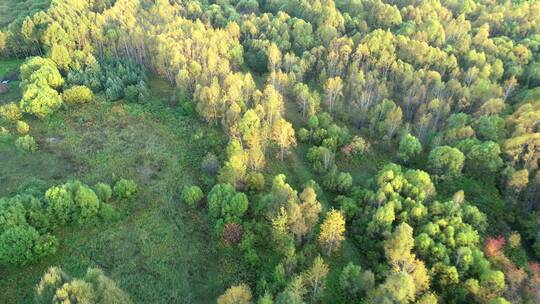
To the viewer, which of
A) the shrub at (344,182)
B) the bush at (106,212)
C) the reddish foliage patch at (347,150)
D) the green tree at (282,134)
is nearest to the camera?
the bush at (106,212)

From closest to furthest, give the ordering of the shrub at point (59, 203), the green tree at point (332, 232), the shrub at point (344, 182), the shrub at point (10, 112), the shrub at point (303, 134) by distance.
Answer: the green tree at point (332, 232), the shrub at point (59, 203), the shrub at point (344, 182), the shrub at point (10, 112), the shrub at point (303, 134)

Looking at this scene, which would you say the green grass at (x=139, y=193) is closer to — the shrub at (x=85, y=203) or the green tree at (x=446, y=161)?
the shrub at (x=85, y=203)

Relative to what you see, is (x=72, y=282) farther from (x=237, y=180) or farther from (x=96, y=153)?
(x=96, y=153)

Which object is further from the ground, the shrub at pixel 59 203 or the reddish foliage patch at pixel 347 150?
the shrub at pixel 59 203

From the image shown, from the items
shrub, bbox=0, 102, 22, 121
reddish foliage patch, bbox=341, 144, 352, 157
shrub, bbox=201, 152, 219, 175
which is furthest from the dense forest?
reddish foliage patch, bbox=341, 144, 352, 157

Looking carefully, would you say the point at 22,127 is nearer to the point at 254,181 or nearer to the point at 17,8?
the point at 254,181

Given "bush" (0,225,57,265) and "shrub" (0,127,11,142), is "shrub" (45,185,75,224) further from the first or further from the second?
"shrub" (0,127,11,142)

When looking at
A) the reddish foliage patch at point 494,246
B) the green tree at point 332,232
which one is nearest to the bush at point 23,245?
the green tree at point 332,232
